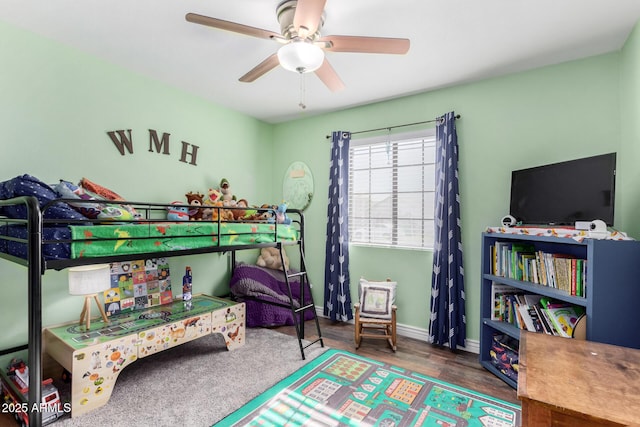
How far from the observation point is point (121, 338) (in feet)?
6.68

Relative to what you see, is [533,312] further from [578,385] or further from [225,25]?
[225,25]

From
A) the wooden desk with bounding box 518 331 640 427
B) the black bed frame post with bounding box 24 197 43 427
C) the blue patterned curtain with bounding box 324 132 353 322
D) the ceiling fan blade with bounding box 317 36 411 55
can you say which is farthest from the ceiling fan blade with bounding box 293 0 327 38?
the blue patterned curtain with bounding box 324 132 353 322

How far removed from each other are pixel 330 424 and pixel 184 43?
107 inches

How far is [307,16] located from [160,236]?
60.7 inches

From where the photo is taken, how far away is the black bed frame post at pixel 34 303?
4.66 ft

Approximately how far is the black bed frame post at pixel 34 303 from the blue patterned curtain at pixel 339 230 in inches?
101

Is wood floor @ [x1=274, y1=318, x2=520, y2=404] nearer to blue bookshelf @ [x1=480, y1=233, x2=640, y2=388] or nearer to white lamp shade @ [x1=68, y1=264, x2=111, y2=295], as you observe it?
blue bookshelf @ [x1=480, y1=233, x2=640, y2=388]

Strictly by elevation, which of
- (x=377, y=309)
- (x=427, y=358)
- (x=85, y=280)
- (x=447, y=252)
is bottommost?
(x=427, y=358)

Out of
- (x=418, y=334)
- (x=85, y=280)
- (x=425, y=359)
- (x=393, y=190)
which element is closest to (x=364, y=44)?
(x=393, y=190)

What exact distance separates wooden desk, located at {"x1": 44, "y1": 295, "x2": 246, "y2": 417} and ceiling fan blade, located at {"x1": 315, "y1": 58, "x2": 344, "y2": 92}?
204 cm

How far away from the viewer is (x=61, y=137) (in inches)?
90.7

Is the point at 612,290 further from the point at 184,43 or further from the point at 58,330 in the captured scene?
the point at 58,330

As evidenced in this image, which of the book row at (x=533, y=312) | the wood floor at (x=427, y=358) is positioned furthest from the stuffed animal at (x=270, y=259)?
the book row at (x=533, y=312)

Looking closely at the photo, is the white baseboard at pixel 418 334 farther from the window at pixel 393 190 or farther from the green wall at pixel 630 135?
the green wall at pixel 630 135
